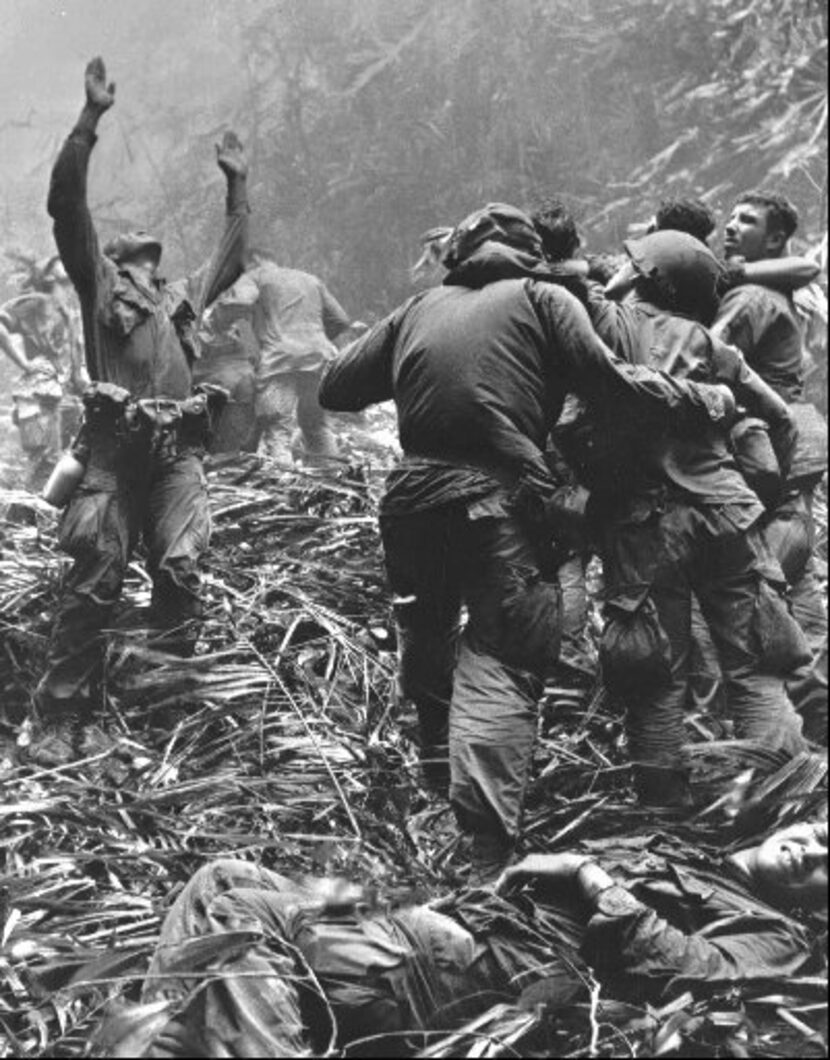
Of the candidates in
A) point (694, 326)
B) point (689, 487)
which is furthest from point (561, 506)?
point (694, 326)

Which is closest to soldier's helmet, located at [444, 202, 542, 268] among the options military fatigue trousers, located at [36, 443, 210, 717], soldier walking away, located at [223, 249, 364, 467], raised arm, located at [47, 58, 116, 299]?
raised arm, located at [47, 58, 116, 299]

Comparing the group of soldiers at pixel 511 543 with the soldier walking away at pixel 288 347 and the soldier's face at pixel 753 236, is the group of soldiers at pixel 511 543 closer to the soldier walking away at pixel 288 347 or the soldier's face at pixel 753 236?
the soldier's face at pixel 753 236

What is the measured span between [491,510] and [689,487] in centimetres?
67

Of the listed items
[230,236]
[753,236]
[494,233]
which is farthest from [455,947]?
[230,236]

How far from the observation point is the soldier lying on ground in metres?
2.32

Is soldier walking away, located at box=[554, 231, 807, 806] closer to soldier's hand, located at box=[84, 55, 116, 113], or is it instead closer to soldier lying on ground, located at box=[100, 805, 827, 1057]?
soldier lying on ground, located at box=[100, 805, 827, 1057]

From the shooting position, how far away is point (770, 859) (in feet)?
A: 9.45

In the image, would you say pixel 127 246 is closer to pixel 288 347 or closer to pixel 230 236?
pixel 230 236

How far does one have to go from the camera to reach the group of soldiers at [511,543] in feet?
8.53

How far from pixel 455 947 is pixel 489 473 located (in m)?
1.22

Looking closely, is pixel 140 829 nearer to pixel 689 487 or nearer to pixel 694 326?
pixel 689 487

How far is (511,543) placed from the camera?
3.39 metres

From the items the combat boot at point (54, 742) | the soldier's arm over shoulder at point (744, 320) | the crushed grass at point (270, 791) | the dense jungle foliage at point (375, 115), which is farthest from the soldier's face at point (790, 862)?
the dense jungle foliage at point (375, 115)

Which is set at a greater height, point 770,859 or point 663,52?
point 663,52
